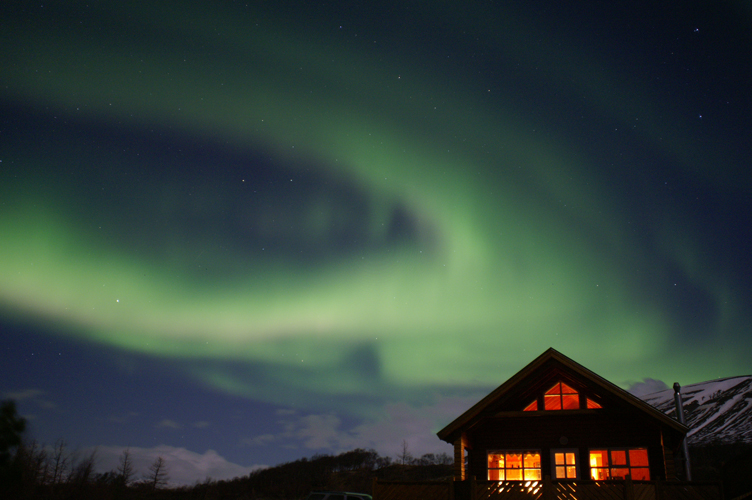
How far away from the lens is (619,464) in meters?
19.8

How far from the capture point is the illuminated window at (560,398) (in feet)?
69.7

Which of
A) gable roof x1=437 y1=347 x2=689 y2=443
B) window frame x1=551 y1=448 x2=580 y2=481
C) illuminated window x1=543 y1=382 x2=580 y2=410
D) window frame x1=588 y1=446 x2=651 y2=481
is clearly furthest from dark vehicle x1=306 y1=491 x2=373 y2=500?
window frame x1=588 y1=446 x2=651 y2=481

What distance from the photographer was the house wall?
1959 cm

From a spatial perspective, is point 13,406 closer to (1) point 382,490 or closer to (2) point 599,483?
(1) point 382,490

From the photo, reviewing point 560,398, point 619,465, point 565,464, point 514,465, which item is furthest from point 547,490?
point 560,398

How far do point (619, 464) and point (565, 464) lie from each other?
6.52 ft

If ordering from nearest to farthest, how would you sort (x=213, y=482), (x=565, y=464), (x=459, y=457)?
1. (x=459, y=457)
2. (x=565, y=464)
3. (x=213, y=482)

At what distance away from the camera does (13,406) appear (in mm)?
28469

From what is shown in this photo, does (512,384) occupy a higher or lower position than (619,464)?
higher

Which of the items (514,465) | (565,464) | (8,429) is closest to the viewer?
(565,464)

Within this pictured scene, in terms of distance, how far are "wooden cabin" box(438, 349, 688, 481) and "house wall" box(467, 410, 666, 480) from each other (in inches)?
1.4

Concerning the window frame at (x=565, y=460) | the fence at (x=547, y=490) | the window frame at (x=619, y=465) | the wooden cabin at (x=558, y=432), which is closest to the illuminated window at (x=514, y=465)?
the wooden cabin at (x=558, y=432)

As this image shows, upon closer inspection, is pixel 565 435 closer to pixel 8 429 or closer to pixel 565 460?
pixel 565 460

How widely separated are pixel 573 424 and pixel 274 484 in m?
150
